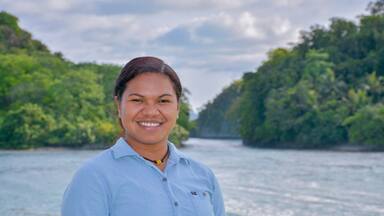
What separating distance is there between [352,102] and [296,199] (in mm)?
36158

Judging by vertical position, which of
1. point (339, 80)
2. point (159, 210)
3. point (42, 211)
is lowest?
point (42, 211)

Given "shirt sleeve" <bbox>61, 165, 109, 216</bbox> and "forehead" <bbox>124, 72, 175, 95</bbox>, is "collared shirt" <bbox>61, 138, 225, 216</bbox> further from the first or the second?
"forehead" <bbox>124, 72, 175, 95</bbox>

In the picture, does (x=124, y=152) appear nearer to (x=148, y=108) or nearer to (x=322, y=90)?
(x=148, y=108)

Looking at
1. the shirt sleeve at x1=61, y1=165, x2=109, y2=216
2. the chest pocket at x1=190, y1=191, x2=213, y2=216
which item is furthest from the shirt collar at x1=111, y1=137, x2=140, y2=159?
the chest pocket at x1=190, y1=191, x2=213, y2=216

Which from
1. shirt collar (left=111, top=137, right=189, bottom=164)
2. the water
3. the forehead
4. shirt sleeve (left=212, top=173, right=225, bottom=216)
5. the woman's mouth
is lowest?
the water

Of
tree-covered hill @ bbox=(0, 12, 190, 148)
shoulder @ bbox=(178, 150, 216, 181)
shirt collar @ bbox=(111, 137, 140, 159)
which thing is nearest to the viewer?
shirt collar @ bbox=(111, 137, 140, 159)

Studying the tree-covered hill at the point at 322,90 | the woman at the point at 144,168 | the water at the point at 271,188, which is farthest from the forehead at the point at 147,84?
the tree-covered hill at the point at 322,90

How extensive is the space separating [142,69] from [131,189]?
35 centimetres

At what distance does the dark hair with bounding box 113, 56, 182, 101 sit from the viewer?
2348mm

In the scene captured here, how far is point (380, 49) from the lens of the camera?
58719 mm

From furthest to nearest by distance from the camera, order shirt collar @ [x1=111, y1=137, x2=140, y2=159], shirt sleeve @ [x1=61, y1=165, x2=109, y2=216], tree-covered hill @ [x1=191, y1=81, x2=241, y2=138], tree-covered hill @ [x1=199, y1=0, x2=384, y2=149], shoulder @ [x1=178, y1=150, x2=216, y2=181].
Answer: tree-covered hill @ [x1=191, y1=81, x2=241, y2=138]
tree-covered hill @ [x1=199, y1=0, x2=384, y2=149]
shoulder @ [x1=178, y1=150, x2=216, y2=181]
shirt collar @ [x1=111, y1=137, x2=140, y2=159]
shirt sleeve @ [x1=61, y1=165, x2=109, y2=216]

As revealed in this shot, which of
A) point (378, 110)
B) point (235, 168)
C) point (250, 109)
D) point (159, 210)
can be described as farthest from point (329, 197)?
point (250, 109)

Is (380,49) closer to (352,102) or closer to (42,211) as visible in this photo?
(352,102)

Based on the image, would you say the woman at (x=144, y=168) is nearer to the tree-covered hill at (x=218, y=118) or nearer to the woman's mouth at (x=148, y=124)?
the woman's mouth at (x=148, y=124)
